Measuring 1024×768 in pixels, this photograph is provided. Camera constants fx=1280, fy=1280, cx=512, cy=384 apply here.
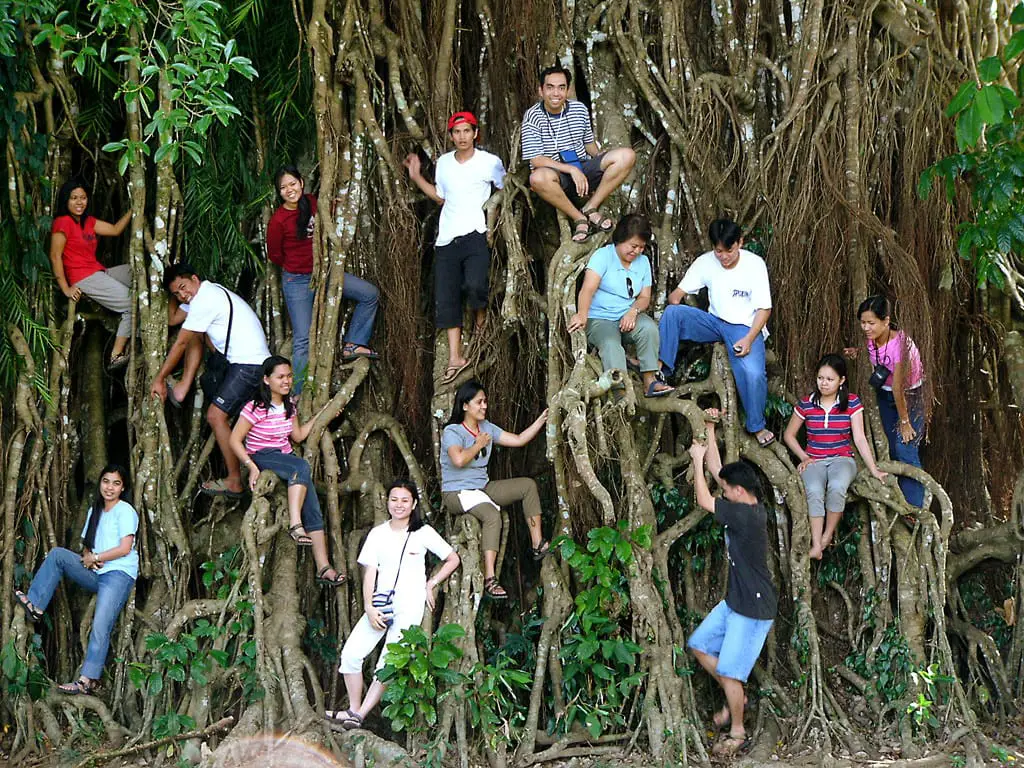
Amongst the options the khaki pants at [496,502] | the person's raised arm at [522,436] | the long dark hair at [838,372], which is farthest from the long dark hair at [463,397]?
the long dark hair at [838,372]

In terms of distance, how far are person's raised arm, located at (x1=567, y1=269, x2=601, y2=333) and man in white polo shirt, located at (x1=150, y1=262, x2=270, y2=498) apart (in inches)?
57.8

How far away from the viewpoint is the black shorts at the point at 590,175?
19.1 ft

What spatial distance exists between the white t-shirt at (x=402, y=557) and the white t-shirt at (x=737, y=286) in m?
1.60

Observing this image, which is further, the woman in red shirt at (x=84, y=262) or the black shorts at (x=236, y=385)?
the woman in red shirt at (x=84, y=262)

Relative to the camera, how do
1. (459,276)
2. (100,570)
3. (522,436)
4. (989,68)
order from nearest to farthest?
(989,68), (522,436), (100,570), (459,276)

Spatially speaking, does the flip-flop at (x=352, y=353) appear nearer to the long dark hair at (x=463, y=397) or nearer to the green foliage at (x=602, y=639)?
the long dark hair at (x=463, y=397)

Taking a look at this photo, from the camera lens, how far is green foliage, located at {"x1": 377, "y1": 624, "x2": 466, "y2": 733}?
5.25m

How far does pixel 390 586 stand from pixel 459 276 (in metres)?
1.47

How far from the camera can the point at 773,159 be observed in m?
6.15

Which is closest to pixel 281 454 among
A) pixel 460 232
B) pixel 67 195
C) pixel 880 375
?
pixel 460 232

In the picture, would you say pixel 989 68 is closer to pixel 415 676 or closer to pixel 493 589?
pixel 493 589

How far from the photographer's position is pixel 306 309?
19.8 ft

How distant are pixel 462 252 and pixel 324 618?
1.84 m

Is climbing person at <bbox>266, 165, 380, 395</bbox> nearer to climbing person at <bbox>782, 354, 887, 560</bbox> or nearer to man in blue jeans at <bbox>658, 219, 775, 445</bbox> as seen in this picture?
man in blue jeans at <bbox>658, 219, 775, 445</bbox>
